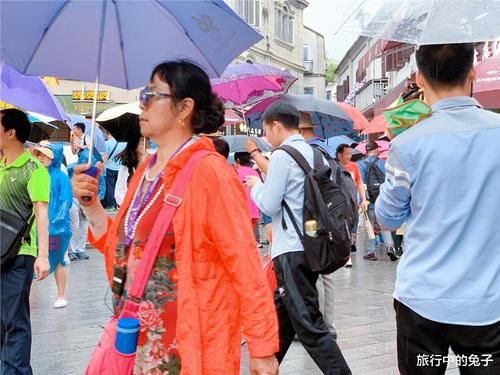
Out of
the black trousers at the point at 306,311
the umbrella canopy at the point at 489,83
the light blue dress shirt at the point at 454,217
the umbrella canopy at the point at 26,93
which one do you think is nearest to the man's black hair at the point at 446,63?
the light blue dress shirt at the point at 454,217

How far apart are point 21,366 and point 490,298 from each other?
2.63 metres

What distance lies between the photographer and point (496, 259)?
2441 mm

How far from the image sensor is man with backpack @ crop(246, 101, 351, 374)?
412 cm

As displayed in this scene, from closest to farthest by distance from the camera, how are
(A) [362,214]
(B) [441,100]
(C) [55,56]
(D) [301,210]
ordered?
1. (B) [441,100]
2. (C) [55,56]
3. (D) [301,210]
4. (A) [362,214]

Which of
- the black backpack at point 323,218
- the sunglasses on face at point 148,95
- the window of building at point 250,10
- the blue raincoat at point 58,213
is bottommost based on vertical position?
the blue raincoat at point 58,213

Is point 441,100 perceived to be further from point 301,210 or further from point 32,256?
point 32,256

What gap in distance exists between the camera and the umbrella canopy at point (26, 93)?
370 cm

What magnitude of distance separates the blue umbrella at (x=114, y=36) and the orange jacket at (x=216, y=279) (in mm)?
619

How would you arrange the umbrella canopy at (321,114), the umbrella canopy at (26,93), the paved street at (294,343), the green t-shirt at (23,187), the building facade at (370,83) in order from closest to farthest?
the umbrella canopy at (26,93)
the green t-shirt at (23,187)
the paved street at (294,343)
the umbrella canopy at (321,114)
the building facade at (370,83)

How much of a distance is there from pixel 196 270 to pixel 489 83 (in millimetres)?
4924

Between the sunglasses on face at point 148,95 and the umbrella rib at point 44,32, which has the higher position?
the umbrella rib at point 44,32

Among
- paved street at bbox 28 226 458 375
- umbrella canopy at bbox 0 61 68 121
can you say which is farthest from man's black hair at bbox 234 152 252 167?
umbrella canopy at bbox 0 61 68 121

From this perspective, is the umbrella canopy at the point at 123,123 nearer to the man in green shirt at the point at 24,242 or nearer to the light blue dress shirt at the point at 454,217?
the man in green shirt at the point at 24,242

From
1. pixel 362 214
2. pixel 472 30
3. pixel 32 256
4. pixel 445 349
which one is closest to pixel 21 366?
pixel 32 256
